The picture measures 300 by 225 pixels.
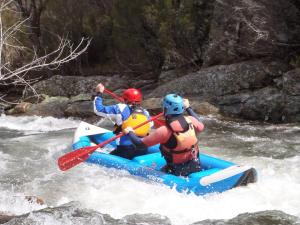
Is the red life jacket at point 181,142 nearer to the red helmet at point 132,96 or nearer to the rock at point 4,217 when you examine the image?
the red helmet at point 132,96

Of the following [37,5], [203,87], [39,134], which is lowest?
[39,134]

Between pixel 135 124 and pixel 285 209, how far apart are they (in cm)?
225

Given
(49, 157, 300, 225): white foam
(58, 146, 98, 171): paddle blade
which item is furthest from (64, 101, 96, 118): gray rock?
(49, 157, 300, 225): white foam

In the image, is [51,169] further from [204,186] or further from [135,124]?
[204,186]

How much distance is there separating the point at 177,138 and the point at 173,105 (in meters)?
0.38

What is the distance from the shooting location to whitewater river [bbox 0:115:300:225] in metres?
5.28

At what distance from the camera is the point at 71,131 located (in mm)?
10789

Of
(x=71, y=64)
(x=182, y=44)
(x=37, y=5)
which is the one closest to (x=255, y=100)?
(x=182, y=44)

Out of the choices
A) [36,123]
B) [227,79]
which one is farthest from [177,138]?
[36,123]

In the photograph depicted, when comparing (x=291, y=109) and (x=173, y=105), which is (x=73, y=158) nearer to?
(x=173, y=105)

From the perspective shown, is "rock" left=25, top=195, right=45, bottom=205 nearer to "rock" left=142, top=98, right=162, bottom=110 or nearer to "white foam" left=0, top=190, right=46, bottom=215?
"white foam" left=0, top=190, right=46, bottom=215

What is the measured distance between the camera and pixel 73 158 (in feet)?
22.2

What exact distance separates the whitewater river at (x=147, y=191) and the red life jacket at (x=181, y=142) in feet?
1.31

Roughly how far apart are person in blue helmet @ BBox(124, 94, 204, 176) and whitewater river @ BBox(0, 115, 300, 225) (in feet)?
1.12
